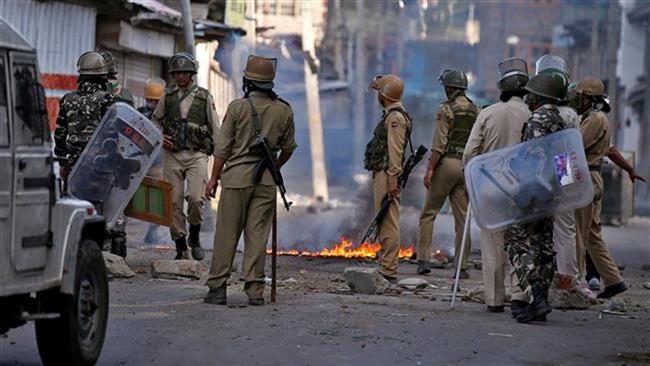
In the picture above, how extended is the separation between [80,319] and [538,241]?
159 inches

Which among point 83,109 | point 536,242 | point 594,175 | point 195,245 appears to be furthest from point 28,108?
point 195,245

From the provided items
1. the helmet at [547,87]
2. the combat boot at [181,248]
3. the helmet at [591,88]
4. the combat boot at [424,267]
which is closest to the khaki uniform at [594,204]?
the helmet at [591,88]

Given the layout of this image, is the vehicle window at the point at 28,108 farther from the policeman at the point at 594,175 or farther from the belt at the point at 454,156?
the belt at the point at 454,156

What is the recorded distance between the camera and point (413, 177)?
3169 cm

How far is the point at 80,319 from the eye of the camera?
7.74 meters

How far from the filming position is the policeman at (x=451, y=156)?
46.3 ft

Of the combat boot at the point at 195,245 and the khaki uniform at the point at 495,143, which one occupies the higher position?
the khaki uniform at the point at 495,143

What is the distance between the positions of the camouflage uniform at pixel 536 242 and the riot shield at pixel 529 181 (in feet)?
0.41

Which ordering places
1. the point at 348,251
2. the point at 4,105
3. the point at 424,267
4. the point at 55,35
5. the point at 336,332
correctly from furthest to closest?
the point at 55,35 < the point at 348,251 < the point at 424,267 < the point at 336,332 < the point at 4,105

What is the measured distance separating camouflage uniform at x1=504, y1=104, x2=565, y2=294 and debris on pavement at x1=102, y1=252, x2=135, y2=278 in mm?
3784

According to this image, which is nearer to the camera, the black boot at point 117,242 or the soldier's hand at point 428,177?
the black boot at point 117,242

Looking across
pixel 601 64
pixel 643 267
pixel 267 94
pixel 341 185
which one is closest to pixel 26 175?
pixel 267 94

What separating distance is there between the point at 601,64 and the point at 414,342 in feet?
206

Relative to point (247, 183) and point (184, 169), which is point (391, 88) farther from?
point (247, 183)
